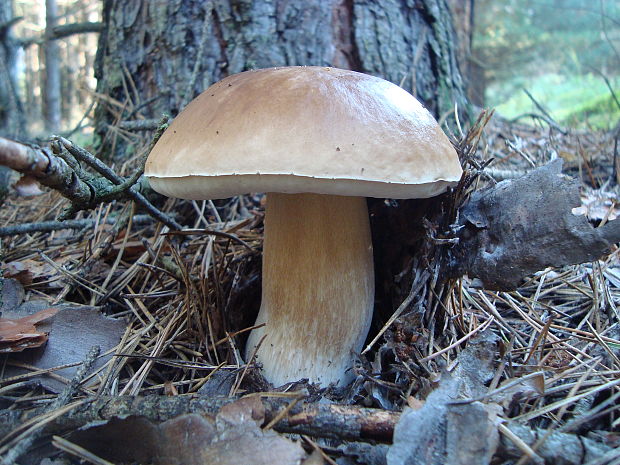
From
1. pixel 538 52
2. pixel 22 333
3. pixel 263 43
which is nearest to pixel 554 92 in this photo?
pixel 538 52

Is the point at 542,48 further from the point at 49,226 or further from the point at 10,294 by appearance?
the point at 10,294

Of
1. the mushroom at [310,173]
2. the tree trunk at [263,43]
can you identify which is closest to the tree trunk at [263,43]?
the tree trunk at [263,43]

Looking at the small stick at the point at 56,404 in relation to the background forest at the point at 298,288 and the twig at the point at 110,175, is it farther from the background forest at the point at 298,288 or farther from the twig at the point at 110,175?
the twig at the point at 110,175

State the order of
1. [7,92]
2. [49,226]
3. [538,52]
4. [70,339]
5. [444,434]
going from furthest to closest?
1. [538,52]
2. [7,92]
3. [49,226]
4. [70,339]
5. [444,434]

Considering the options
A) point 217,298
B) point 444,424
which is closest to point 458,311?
point 444,424

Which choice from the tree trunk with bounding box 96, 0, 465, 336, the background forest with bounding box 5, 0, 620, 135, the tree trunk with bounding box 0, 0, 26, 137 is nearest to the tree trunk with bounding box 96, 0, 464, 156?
the tree trunk with bounding box 96, 0, 465, 336

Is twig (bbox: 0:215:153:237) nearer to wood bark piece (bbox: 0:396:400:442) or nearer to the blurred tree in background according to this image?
wood bark piece (bbox: 0:396:400:442)

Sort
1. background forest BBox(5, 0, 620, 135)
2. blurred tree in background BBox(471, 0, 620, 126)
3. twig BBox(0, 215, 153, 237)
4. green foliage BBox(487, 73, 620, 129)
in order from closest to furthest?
twig BBox(0, 215, 153, 237), background forest BBox(5, 0, 620, 135), blurred tree in background BBox(471, 0, 620, 126), green foliage BBox(487, 73, 620, 129)
